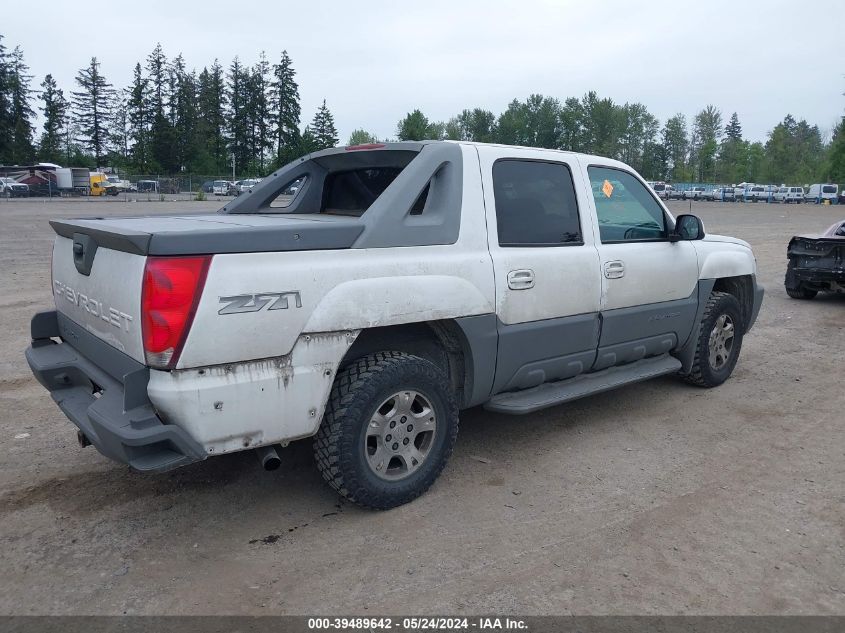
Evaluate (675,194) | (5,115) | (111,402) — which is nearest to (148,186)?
(5,115)

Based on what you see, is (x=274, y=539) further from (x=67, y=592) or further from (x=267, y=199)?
(x=267, y=199)

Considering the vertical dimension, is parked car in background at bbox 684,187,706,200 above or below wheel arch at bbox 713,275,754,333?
above

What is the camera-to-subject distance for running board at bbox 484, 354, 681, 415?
4309 mm

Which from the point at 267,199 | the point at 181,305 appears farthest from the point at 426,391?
the point at 267,199

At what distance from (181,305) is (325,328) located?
0.69 metres

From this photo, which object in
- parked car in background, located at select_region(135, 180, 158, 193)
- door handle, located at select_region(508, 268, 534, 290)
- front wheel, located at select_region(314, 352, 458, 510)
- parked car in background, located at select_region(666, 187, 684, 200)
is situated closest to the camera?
front wheel, located at select_region(314, 352, 458, 510)

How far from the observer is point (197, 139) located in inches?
3556

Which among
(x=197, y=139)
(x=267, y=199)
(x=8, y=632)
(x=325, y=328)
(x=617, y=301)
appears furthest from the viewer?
(x=197, y=139)

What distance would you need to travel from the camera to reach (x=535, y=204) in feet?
14.8

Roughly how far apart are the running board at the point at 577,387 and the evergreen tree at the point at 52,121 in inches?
3701

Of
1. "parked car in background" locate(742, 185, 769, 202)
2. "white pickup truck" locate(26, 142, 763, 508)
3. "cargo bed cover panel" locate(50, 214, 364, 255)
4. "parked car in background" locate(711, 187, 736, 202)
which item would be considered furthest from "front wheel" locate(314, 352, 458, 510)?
"parked car in background" locate(742, 185, 769, 202)

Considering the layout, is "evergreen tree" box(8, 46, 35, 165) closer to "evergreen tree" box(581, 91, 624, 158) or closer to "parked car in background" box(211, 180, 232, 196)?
"parked car in background" box(211, 180, 232, 196)

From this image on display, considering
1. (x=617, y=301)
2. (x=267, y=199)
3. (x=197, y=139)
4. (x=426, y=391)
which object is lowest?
(x=426, y=391)

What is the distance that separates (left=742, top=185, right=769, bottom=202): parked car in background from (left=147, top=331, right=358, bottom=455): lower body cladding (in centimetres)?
7995
